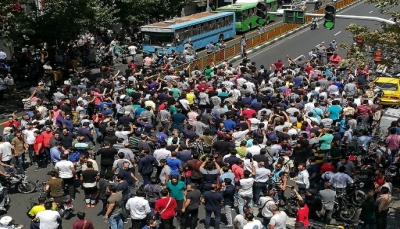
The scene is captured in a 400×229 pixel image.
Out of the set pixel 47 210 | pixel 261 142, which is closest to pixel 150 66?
pixel 261 142

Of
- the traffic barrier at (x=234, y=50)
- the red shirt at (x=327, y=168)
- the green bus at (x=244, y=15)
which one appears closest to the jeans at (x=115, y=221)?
the red shirt at (x=327, y=168)

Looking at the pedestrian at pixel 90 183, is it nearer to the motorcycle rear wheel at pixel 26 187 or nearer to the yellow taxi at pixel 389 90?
the motorcycle rear wheel at pixel 26 187

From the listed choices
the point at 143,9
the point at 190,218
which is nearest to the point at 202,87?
the point at 190,218

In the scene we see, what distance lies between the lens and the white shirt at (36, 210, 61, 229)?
11.9 metres

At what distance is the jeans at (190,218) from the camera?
12.9 meters

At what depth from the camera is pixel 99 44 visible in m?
37.1

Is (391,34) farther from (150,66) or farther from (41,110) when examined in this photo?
(150,66)

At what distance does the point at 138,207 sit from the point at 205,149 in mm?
4042

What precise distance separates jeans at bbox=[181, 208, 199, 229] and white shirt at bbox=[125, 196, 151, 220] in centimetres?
112

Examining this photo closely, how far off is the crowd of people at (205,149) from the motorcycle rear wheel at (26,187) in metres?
0.80

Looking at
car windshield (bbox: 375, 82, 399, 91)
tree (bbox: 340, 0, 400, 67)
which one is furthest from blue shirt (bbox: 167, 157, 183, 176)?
car windshield (bbox: 375, 82, 399, 91)

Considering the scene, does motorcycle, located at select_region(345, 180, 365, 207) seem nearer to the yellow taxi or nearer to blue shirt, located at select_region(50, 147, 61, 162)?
blue shirt, located at select_region(50, 147, 61, 162)

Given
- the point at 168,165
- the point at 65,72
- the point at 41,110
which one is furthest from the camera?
the point at 65,72

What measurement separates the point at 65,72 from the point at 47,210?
19050 mm
